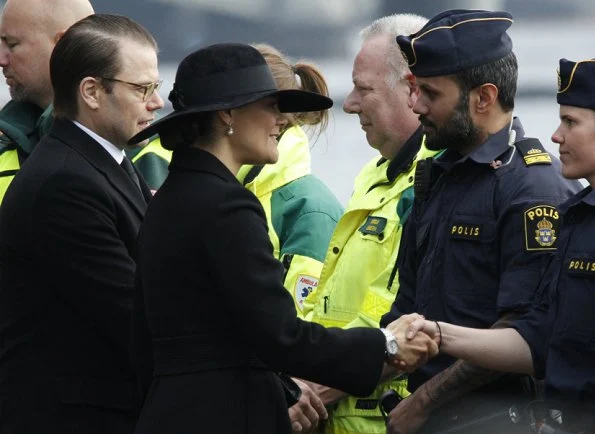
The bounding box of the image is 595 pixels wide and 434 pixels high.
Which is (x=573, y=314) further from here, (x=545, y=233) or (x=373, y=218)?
(x=373, y=218)

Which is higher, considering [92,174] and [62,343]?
[92,174]

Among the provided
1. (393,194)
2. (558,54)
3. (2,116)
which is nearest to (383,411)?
(393,194)

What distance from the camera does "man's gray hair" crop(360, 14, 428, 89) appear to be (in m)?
4.22

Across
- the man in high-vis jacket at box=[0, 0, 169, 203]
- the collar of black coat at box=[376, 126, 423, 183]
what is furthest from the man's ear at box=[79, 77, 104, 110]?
the man in high-vis jacket at box=[0, 0, 169, 203]

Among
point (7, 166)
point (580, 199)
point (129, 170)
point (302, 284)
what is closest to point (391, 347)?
point (580, 199)

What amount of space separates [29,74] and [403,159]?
123cm

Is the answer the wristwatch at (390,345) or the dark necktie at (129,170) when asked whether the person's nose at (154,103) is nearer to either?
the dark necktie at (129,170)

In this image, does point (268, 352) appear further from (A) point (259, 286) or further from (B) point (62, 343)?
(B) point (62, 343)

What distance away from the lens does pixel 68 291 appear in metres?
3.48


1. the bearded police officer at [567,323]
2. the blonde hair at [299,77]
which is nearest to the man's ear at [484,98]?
the bearded police officer at [567,323]

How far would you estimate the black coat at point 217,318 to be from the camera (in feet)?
10.2

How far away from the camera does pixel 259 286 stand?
3111mm

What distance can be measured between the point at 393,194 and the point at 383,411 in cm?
56

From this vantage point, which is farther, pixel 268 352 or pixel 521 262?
pixel 521 262
